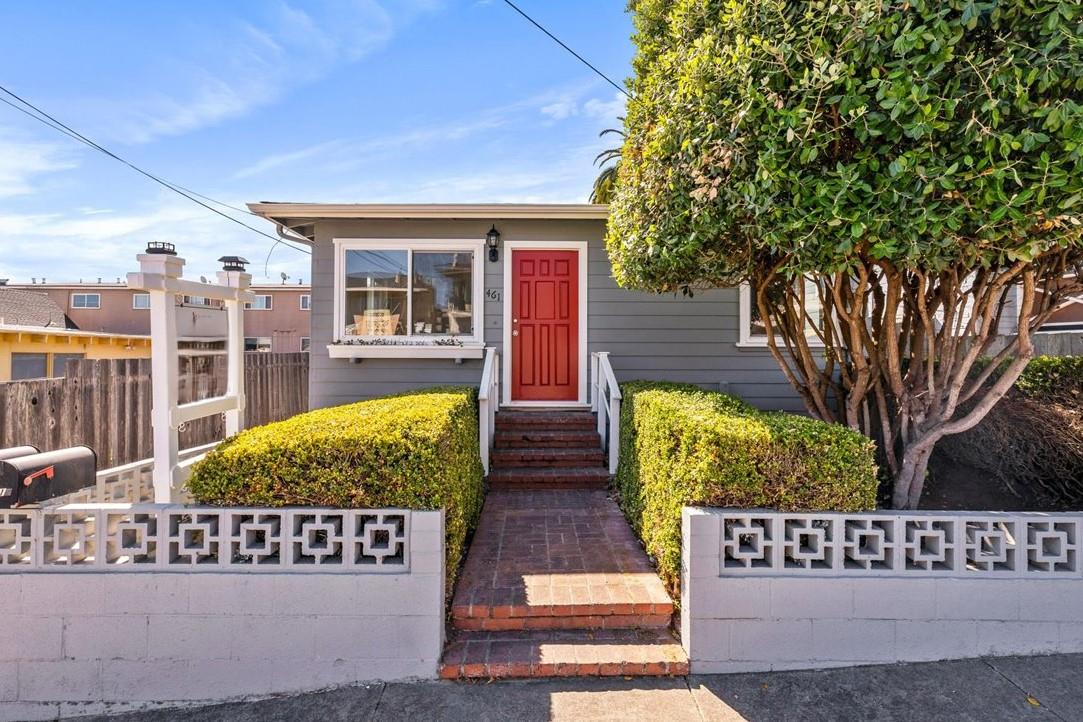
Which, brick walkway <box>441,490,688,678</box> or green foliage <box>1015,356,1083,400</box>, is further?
green foliage <box>1015,356,1083,400</box>

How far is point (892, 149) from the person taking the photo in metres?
2.56

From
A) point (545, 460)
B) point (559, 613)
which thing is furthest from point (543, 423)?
point (559, 613)

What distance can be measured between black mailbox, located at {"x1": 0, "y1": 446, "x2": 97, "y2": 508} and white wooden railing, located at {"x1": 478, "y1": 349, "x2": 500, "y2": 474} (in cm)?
286

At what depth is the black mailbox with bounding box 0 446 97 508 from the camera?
8.90 feet

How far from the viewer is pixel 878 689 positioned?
2.56 m

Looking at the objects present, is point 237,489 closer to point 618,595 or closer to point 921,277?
A: point 618,595

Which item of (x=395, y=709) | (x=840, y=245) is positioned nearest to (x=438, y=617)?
(x=395, y=709)

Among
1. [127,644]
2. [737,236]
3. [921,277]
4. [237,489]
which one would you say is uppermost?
[737,236]

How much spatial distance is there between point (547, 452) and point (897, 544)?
10.6 feet

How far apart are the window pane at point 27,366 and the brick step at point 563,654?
51.7 feet

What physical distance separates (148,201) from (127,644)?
14724mm

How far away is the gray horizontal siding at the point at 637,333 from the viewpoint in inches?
255

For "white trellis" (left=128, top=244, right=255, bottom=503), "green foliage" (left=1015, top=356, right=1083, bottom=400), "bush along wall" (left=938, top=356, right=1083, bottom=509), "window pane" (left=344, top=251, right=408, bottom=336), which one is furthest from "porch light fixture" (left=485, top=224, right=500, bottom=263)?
"green foliage" (left=1015, top=356, right=1083, bottom=400)

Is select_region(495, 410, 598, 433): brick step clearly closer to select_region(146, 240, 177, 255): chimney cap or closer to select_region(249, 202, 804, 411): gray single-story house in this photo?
select_region(249, 202, 804, 411): gray single-story house
